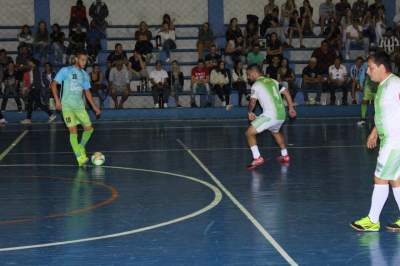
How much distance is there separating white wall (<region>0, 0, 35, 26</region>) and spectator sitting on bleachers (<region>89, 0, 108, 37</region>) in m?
2.81

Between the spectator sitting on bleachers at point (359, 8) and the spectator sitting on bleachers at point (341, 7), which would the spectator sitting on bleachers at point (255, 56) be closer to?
the spectator sitting on bleachers at point (341, 7)

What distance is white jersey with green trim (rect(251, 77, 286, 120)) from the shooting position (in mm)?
15711

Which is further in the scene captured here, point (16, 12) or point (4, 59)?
point (16, 12)

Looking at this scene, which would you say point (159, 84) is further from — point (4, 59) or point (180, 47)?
point (4, 59)

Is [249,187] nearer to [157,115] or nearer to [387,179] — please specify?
[387,179]

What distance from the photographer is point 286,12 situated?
3241 centimetres

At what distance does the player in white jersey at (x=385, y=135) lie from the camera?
362 inches

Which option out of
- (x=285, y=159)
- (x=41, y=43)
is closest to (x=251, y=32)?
(x=41, y=43)

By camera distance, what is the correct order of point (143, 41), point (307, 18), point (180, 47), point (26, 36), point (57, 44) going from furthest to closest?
point (180, 47), point (307, 18), point (26, 36), point (143, 41), point (57, 44)

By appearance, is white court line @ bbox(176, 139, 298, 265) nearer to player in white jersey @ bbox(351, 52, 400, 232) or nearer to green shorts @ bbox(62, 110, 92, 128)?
player in white jersey @ bbox(351, 52, 400, 232)

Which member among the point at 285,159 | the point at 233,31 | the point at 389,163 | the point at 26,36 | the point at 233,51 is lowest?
the point at 285,159

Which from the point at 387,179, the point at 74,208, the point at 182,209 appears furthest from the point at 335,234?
the point at 74,208

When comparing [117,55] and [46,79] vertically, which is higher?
[117,55]

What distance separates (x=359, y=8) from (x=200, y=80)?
25.8 ft
